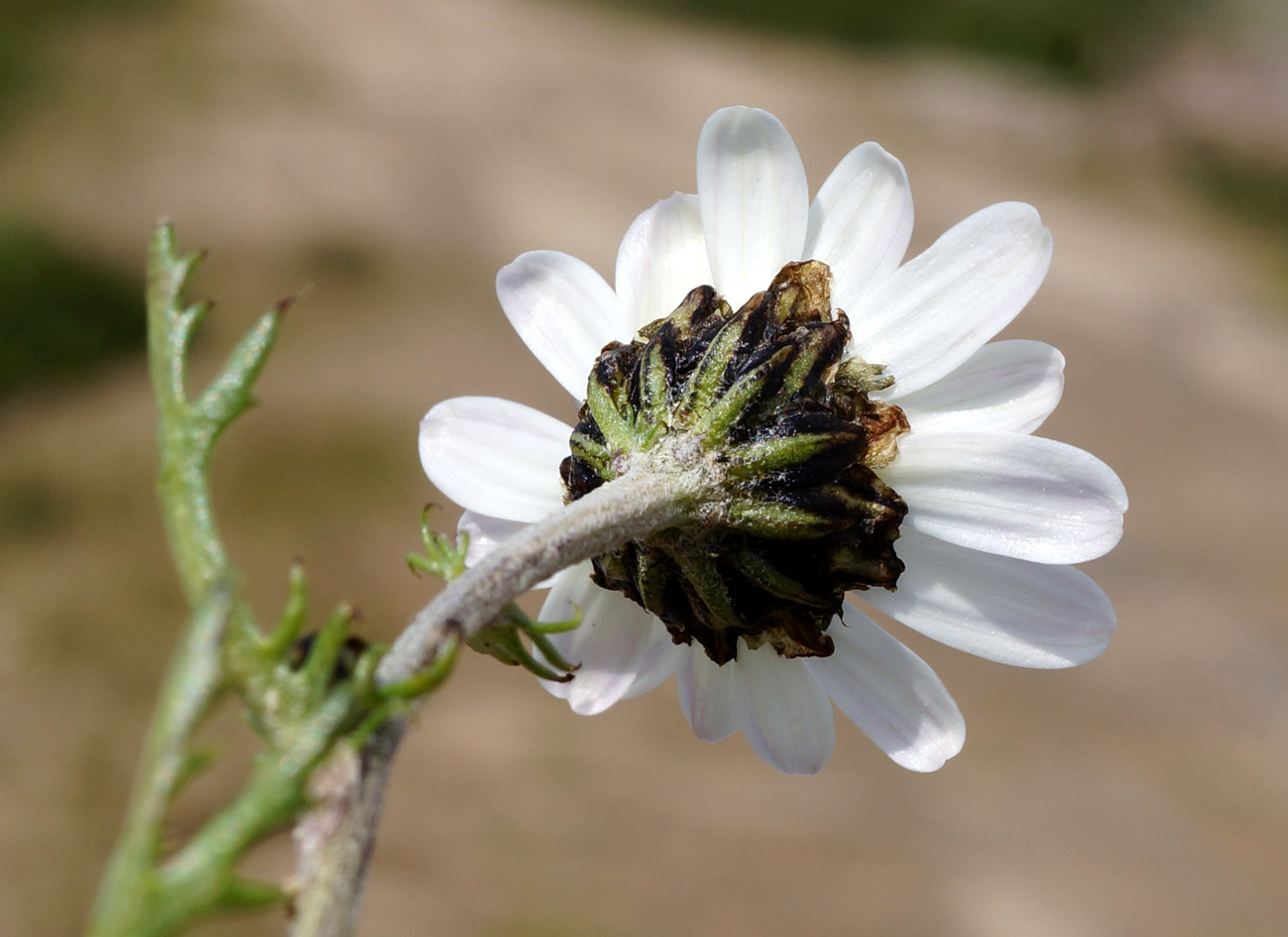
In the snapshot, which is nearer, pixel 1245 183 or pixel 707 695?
pixel 707 695

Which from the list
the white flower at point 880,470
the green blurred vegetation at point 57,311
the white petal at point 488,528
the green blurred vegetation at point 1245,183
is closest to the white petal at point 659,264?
the white flower at point 880,470

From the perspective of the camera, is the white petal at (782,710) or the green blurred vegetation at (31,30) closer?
the white petal at (782,710)

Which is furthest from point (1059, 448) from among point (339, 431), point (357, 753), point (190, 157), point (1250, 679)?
point (190, 157)

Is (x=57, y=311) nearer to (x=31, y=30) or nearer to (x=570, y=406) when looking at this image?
(x=570, y=406)

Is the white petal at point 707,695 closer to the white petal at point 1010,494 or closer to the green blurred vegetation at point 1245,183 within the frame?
the white petal at point 1010,494

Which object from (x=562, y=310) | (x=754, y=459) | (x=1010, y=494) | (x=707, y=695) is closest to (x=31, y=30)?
(x=562, y=310)

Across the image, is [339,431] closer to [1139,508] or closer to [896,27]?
[1139,508]
